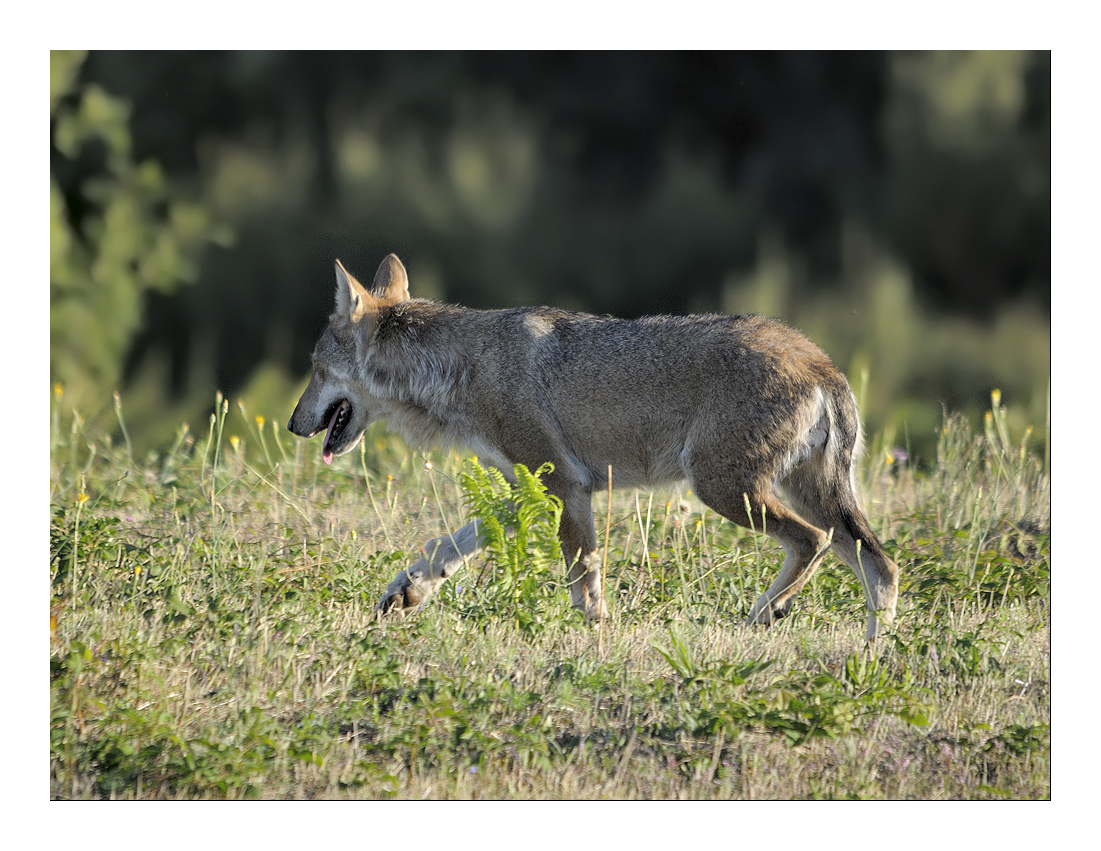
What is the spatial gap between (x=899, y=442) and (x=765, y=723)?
5028 mm

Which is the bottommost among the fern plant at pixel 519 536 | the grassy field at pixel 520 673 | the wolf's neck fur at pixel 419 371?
the grassy field at pixel 520 673

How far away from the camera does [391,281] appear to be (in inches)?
246

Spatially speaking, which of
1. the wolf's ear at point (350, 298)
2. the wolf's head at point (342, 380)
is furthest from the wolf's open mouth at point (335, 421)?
the wolf's ear at point (350, 298)

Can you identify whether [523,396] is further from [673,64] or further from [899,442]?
[899,442]

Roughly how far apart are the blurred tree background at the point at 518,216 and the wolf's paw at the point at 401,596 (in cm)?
Result: 208

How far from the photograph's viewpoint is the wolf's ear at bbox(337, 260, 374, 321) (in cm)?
568

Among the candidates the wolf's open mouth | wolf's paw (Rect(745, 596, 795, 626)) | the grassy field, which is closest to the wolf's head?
the wolf's open mouth

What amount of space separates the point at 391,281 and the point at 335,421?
928 mm

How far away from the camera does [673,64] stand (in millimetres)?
5473

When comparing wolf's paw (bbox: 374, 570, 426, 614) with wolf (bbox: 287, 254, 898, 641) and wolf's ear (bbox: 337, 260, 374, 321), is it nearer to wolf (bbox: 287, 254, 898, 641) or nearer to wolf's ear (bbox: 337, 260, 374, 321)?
wolf (bbox: 287, 254, 898, 641)

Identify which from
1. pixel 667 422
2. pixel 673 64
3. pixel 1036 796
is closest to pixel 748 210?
pixel 673 64

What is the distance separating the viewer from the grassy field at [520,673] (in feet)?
11.9

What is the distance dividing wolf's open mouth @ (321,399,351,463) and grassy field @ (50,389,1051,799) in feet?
1.83

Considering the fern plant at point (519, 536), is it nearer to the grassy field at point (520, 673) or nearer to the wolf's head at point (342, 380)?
the grassy field at point (520, 673)
